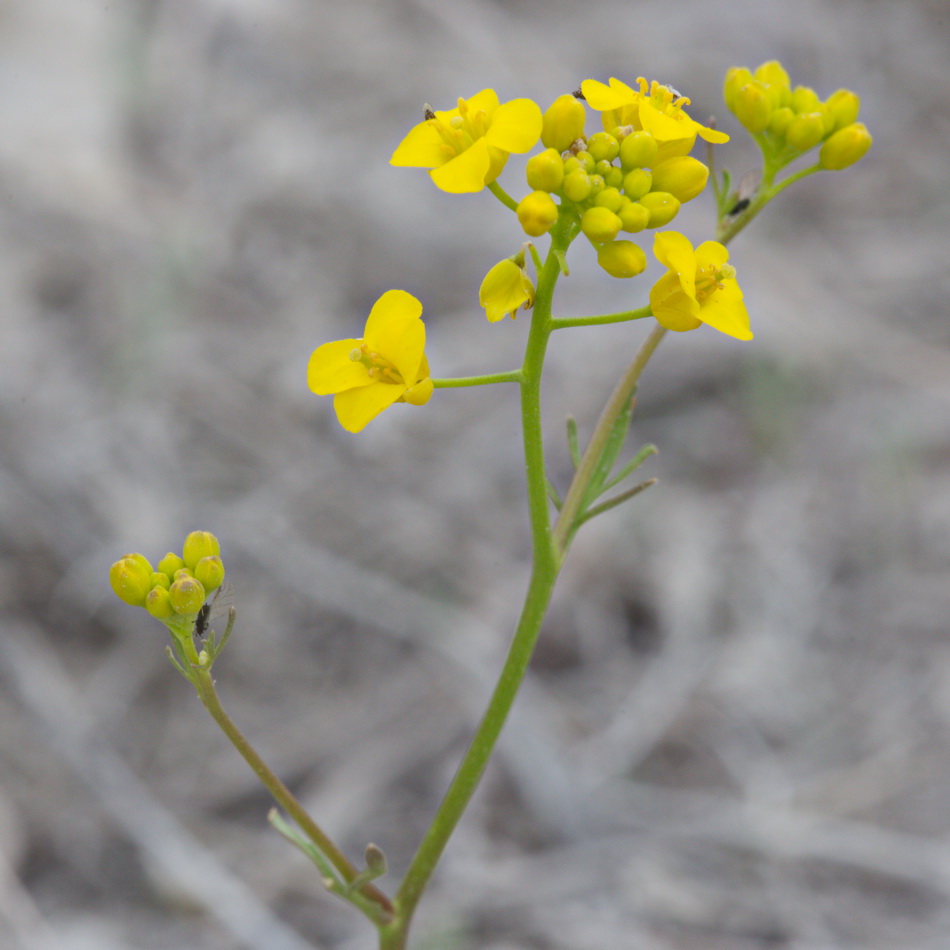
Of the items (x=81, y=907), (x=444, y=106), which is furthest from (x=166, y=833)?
(x=444, y=106)

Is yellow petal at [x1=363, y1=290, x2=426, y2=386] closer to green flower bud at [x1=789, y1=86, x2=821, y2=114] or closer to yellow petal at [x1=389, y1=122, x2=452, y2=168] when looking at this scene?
yellow petal at [x1=389, y1=122, x2=452, y2=168]

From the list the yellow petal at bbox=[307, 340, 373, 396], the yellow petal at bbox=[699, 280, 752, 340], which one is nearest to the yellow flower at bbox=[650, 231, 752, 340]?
the yellow petal at bbox=[699, 280, 752, 340]

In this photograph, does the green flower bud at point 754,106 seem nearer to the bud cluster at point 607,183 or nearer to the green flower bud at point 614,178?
the bud cluster at point 607,183

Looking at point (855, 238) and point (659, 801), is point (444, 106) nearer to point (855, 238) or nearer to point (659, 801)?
point (855, 238)

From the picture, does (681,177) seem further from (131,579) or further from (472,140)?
(131,579)

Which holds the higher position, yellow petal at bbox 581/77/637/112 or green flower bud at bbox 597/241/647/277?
yellow petal at bbox 581/77/637/112
